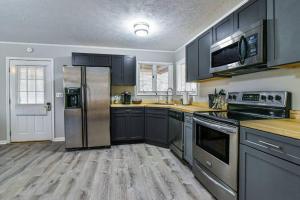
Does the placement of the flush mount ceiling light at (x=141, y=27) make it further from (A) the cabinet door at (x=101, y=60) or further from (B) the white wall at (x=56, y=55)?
(B) the white wall at (x=56, y=55)

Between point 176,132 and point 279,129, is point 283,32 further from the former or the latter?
point 176,132

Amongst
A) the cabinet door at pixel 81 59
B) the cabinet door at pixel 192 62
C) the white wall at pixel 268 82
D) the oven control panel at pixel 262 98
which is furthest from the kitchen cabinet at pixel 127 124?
the oven control panel at pixel 262 98

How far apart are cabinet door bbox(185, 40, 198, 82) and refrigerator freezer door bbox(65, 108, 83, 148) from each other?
2423 mm

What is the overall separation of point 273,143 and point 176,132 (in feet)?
6.62

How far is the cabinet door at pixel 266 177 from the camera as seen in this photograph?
3.67 feet

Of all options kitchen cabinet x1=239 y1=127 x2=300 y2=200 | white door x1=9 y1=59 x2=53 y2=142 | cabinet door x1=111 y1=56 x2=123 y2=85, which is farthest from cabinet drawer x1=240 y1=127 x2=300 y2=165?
white door x1=9 y1=59 x2=53 y2=142

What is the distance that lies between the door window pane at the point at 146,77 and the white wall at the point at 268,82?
6.79 feet

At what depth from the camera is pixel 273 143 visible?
1240mm

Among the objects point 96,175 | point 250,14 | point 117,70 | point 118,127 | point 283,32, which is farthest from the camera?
point 117,70

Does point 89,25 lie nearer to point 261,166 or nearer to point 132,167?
point 132,167

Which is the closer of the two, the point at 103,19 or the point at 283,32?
the point at 283,32

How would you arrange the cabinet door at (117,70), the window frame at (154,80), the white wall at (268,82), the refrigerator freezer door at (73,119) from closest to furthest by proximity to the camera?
the white wall at (268,82) < the refrigerator freezer door at (73,119) < the cabinet door at (117,70) < the window frame at (154,80)

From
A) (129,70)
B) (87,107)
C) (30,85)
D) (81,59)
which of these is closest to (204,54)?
(129,70)

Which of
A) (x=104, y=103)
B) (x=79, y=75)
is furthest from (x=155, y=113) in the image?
(x=79, y=75)
